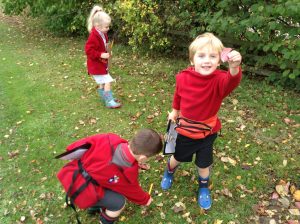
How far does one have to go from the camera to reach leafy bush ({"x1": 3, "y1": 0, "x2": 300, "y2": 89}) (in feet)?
18.3

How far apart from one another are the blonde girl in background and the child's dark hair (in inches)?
120

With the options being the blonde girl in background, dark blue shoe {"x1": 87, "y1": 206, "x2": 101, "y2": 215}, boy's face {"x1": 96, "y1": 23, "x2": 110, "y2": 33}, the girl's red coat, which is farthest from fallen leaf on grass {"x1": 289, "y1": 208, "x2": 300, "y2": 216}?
boy's face {"x1": 96, "y1": 23, "x2": 110, "y2": 33}

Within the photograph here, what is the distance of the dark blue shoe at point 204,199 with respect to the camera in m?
3.96

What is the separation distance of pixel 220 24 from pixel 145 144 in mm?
3940

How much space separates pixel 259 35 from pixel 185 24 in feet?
6.28

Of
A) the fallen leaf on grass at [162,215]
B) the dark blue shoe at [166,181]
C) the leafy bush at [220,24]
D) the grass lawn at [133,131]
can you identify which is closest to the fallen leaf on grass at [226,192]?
the grass lawn at [133,131]

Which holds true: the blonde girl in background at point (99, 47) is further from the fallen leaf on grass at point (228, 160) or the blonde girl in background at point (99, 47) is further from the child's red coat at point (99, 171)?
the child's red coat at point (99, 171)

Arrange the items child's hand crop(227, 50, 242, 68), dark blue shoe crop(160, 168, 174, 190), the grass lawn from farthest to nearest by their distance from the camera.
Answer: dark blue shoe crop(160, 168, 174, 190), the grass lawn, child's hand crop(227, 50, 242, 68)

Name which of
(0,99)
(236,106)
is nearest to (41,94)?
(0,99)

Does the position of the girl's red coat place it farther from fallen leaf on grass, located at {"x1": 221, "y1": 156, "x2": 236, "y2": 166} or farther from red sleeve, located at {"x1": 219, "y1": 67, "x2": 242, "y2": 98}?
red sleeve, located at {"x1": 219, "y1": 67, "x2": 242, "y2": 98}

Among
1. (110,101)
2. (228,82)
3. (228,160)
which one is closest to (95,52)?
(110,101)

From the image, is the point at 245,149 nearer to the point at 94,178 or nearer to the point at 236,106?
the point at 236,106

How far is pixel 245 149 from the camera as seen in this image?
4891 mm

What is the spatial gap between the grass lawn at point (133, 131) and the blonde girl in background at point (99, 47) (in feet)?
1.76
